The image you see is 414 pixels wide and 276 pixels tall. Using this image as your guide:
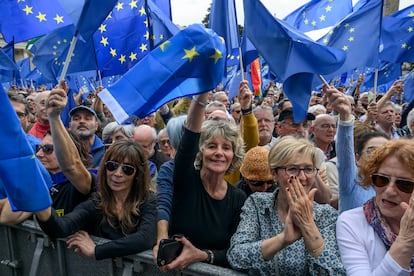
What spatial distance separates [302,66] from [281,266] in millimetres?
1864

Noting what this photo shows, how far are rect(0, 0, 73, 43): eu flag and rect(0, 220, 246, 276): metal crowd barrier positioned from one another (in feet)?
11.8

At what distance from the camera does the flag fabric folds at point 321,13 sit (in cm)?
690

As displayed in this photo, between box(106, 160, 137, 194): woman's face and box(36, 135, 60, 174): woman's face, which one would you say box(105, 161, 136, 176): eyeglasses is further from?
box(36, 135, 60, 174): woman's face

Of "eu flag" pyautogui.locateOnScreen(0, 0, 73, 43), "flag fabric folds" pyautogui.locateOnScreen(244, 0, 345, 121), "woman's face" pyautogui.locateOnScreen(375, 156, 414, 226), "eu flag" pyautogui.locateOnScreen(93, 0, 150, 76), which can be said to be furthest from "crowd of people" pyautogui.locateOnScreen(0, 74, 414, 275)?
"eu flag" pyautogui.locateOnScreen(0, 0, 73, 43)

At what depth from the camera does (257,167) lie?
317cm

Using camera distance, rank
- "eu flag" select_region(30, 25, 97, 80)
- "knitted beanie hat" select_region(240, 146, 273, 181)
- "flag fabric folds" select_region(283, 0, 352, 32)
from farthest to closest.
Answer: "eu flag" select_region(30, 25, 97, 80) < "flag fabric folds" select_region(283, 0, 352, 32) < "knitted beanie hat" select_region(240, 146, 273, 181)

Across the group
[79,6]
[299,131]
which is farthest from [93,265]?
[299,131]

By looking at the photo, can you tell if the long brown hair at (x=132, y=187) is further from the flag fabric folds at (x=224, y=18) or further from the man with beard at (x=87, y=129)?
the flag fabric folds at (x=224, y=18)

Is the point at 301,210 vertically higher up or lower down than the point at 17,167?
lower down

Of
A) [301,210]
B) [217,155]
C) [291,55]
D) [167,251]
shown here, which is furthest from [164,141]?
[301,210]

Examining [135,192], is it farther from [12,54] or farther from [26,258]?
[12,54]

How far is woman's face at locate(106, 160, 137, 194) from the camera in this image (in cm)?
305

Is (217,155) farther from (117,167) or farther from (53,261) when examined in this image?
(53,261)

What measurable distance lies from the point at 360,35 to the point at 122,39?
324cm
